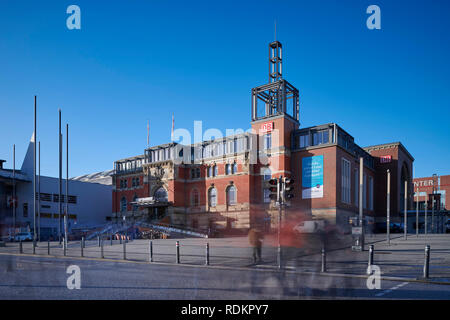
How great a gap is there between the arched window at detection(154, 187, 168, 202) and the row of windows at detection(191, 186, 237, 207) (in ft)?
14.1

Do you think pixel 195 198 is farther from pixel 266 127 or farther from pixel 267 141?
pixel 266 127

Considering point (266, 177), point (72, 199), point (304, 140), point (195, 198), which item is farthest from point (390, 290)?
point (72, 199)

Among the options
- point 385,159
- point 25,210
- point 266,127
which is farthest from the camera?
point 385,159

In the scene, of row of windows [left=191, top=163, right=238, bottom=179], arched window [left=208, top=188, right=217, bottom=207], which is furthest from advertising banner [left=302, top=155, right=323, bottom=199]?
arched window [left=208, top=188, right=217, bottom=207]

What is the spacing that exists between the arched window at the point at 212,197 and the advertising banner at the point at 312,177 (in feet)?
44.1

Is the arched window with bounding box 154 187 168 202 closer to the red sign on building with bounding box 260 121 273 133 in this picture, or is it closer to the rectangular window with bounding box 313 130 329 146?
the red sign on building with bounding box 260 121 273 133

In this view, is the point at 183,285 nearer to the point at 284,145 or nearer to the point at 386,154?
the point at 284,145

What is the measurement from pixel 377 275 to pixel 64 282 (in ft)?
34.6

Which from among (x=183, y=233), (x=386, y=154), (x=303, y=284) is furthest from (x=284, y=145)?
(x=303, y=284)

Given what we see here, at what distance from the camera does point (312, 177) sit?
1886 inches

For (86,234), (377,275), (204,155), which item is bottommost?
(86,234)

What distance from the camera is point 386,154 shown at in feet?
219

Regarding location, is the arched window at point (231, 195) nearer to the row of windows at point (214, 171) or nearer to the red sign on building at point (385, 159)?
the row of windows at point (214, 171)

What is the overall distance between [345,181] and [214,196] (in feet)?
61.3
